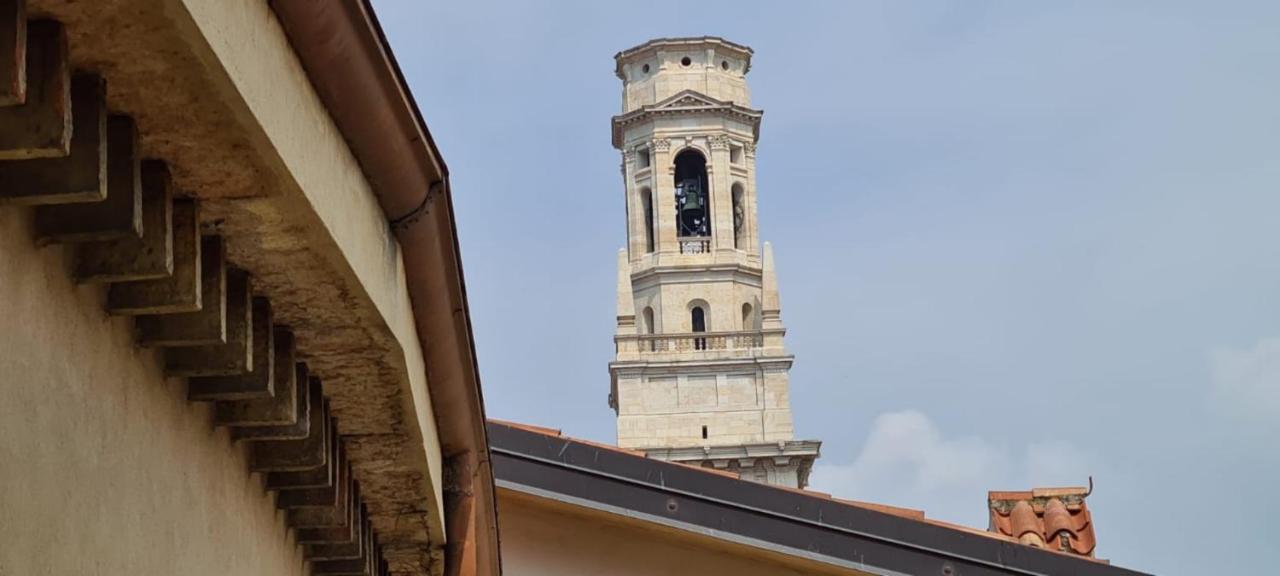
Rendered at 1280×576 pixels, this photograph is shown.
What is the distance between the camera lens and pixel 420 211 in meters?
6.34

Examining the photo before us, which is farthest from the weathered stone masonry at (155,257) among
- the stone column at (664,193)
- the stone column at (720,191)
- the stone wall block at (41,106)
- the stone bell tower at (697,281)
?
the stone column at (720,191)

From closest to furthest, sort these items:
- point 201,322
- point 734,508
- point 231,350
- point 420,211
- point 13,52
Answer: point 13,52
point 201,322
point 231,350
point 420,211
point 734,508

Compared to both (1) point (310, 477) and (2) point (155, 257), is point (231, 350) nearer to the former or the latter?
(2) point (155, 257)

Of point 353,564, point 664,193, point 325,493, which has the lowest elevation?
point 353,564

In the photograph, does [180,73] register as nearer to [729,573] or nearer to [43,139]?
[43,139]

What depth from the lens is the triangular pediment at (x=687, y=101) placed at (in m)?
67.7

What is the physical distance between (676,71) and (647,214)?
476 cm

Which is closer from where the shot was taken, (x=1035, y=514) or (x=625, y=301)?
(x=1035, y=514)

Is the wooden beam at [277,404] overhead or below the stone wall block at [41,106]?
below

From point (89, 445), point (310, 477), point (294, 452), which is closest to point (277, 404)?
point (294, 452)

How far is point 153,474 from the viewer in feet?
18.2

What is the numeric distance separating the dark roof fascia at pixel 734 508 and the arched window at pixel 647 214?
54723mm

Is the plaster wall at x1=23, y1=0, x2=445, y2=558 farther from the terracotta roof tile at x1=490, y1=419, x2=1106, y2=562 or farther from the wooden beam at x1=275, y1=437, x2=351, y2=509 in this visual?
the terracotta roof tile at x1=490, y1=419, x2=1106, y2=562

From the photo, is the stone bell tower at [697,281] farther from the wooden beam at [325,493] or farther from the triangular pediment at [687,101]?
the wooden beam at [325,493]
